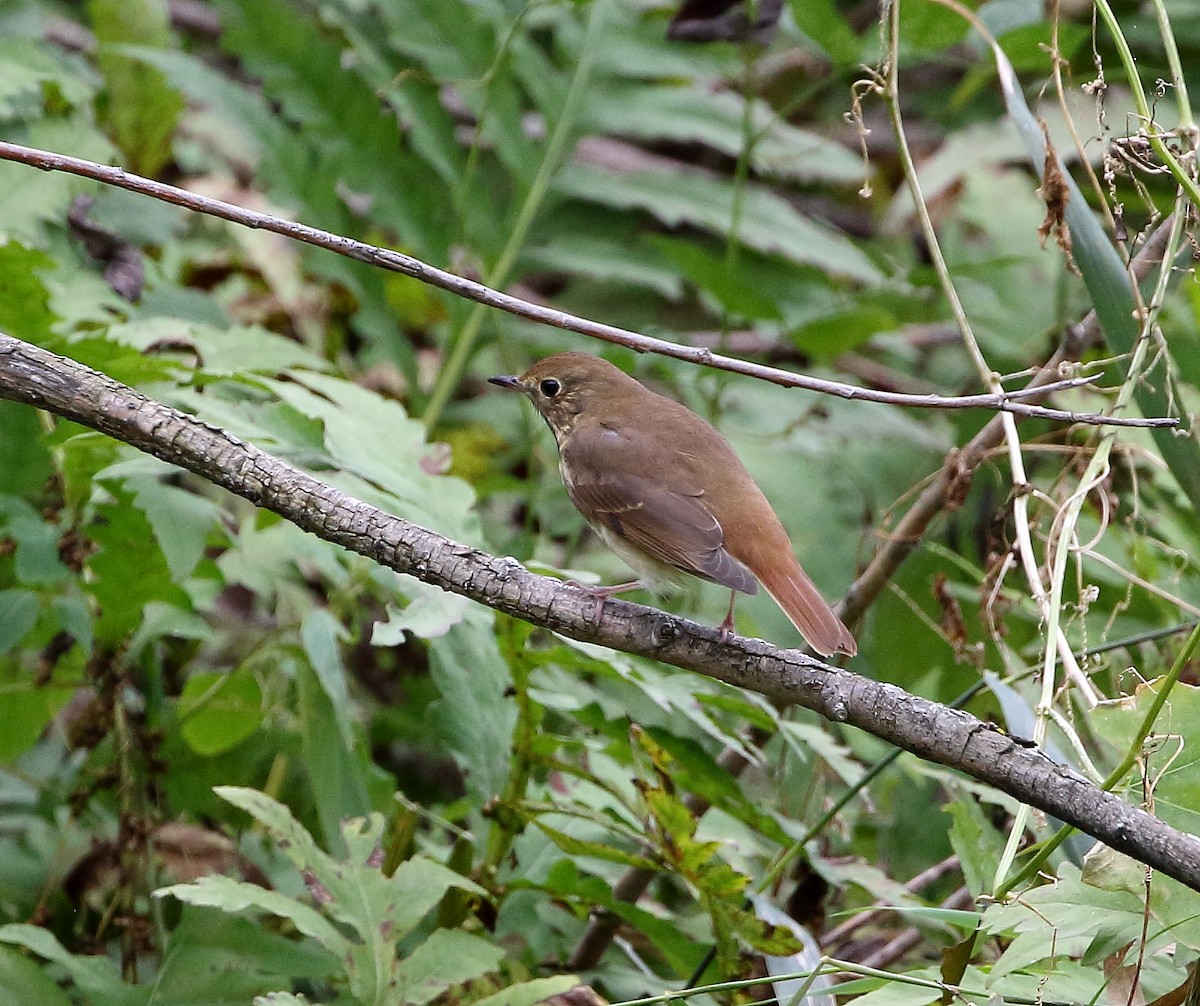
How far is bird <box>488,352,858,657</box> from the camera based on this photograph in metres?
2.82

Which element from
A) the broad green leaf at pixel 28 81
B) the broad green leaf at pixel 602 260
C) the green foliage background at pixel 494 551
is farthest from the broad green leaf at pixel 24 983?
the broad green leaf at pixel 602 260

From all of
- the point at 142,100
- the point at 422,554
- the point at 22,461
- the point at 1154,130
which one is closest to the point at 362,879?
the point at 422,554

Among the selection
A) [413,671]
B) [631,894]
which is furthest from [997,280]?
[631,894]

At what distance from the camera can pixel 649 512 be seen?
3021 millimetres

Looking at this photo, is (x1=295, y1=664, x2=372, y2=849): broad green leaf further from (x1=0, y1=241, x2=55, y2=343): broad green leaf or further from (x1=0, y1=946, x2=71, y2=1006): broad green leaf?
(x1=0, y1=241, x2=55, y2=343): broad green leaf

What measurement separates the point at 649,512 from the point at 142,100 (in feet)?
8.82

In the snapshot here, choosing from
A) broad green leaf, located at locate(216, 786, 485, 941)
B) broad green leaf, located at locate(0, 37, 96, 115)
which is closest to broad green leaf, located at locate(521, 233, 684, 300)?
broad green leaf, located at locate(0, 37, 96, 115)

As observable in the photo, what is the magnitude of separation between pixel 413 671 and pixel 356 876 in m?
2.46

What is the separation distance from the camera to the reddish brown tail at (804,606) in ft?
8.66

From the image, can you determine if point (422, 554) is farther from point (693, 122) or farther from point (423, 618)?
point (693, 122)

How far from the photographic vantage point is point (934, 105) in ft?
21.6

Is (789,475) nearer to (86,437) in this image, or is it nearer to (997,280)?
(997,280)

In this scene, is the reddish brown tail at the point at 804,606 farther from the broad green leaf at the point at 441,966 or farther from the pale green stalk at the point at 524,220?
the pale green stalk at the point at 524,220

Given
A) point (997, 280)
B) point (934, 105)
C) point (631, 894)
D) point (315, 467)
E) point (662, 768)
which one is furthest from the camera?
point (934, 105)
